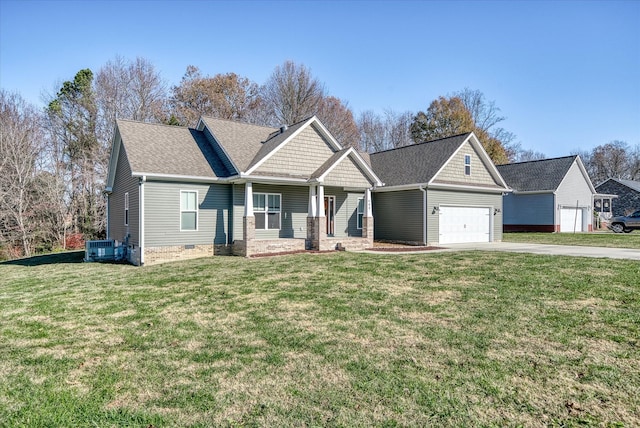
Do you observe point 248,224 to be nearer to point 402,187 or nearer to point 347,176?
point 347,176

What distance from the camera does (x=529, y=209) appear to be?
31594mm

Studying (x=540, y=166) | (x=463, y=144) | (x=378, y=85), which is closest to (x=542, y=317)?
(x=463, y=144)

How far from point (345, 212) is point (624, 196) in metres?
40.1

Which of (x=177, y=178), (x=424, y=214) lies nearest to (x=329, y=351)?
(x=177, y=178)

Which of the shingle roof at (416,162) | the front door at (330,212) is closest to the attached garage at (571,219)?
the shingle roof at (416,162)

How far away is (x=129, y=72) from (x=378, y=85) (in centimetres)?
1861

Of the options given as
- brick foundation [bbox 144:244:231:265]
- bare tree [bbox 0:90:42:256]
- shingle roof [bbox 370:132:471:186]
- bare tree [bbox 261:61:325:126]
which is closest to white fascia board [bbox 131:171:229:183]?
brick foundation [bbox 144:244:231:265]

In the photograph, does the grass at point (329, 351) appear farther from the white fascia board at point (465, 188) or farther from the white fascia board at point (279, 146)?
the white fascia board at point (465, 188)

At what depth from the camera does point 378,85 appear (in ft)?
92.2

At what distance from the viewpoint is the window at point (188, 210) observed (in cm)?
1533

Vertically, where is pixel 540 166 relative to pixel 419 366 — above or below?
above

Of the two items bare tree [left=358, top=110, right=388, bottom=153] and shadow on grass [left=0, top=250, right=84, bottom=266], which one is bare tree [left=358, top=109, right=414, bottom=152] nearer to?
bare tree [left=358, top=110, right=388, bottom=153]

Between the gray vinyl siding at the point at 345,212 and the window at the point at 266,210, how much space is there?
2778mm

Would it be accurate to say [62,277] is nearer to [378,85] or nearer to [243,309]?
[243,309]
